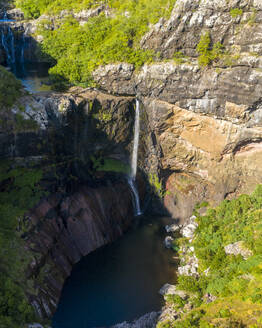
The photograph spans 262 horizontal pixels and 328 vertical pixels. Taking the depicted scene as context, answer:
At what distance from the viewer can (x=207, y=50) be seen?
28766 mm

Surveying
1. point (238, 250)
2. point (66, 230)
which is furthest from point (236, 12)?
point (66, 230)

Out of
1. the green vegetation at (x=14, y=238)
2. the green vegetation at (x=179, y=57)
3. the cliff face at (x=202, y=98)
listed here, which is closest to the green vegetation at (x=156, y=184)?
the cliff face at (x=202, y=98)

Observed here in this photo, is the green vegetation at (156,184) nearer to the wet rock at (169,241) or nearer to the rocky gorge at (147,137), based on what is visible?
the rocky gorge at (147,137)

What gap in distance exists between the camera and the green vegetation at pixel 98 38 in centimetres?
3216

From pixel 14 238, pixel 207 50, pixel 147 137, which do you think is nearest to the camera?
pixel 14 238

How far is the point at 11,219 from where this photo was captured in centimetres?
2420

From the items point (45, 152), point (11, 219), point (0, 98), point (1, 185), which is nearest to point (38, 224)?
point (11, 219)

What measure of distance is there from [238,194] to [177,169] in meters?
7.72

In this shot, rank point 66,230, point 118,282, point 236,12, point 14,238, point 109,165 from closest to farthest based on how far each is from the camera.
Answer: point 14,238, point 118,282, point 236,12, point 66,230, point 109,165

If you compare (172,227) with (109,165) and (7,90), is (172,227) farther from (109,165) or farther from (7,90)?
(7,90)

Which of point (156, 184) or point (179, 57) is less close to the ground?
point (179, 57)

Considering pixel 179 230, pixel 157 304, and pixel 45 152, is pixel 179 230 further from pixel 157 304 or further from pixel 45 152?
pixel 45 152

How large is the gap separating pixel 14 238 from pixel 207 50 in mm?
25418

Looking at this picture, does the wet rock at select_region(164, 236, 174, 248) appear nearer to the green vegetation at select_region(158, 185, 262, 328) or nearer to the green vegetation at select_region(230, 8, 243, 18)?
the green vegetation at select_region(158, 185, 262, 328)
